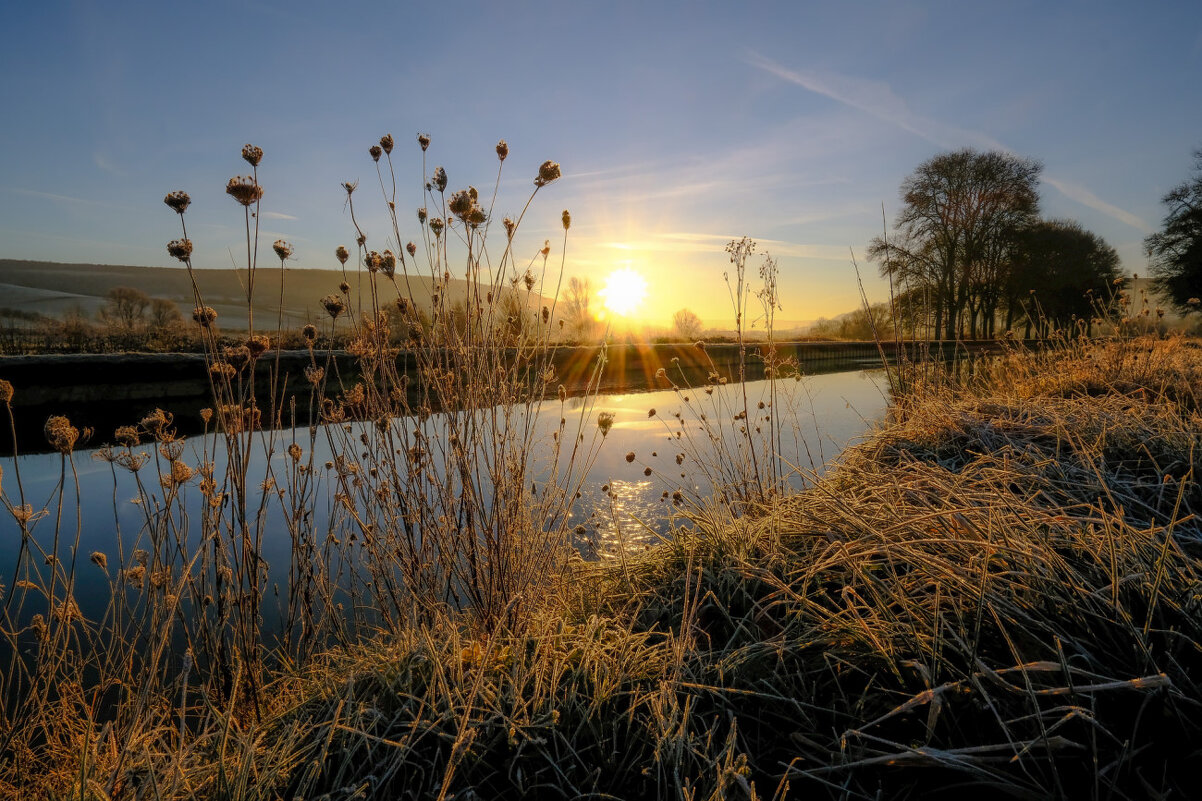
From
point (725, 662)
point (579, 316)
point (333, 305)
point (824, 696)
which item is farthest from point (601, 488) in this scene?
point (579, 316)

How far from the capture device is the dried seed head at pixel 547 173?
195 centimetres

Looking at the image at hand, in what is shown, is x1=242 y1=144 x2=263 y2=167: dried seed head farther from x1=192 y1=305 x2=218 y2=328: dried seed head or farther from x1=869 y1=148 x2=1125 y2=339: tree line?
x1=869 y1=148 x2=1125 y2=339: tree line

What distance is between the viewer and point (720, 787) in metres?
1.03

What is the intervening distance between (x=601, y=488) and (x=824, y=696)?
10.8 ft

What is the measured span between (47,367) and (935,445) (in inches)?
549

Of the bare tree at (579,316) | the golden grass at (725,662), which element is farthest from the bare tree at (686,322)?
the golden grass at (725,662)

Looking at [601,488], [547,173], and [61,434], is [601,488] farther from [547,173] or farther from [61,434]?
[61,434]

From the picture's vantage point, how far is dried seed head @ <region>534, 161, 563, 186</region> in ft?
6.39

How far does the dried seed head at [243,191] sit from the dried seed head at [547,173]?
0.88m

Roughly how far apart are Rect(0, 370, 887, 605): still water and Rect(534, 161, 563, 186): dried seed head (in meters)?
1.08

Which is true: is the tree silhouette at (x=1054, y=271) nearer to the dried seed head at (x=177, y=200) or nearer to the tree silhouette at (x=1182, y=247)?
the tree silhouette at (x=1182, y=247)

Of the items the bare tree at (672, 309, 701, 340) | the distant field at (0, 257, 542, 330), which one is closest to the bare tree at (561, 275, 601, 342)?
the bare tree at (672, 309, 701, 340)

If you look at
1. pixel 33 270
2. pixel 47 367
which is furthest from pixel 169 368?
pixel 33 270

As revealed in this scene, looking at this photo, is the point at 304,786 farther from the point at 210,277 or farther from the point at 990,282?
the point at 210,277
